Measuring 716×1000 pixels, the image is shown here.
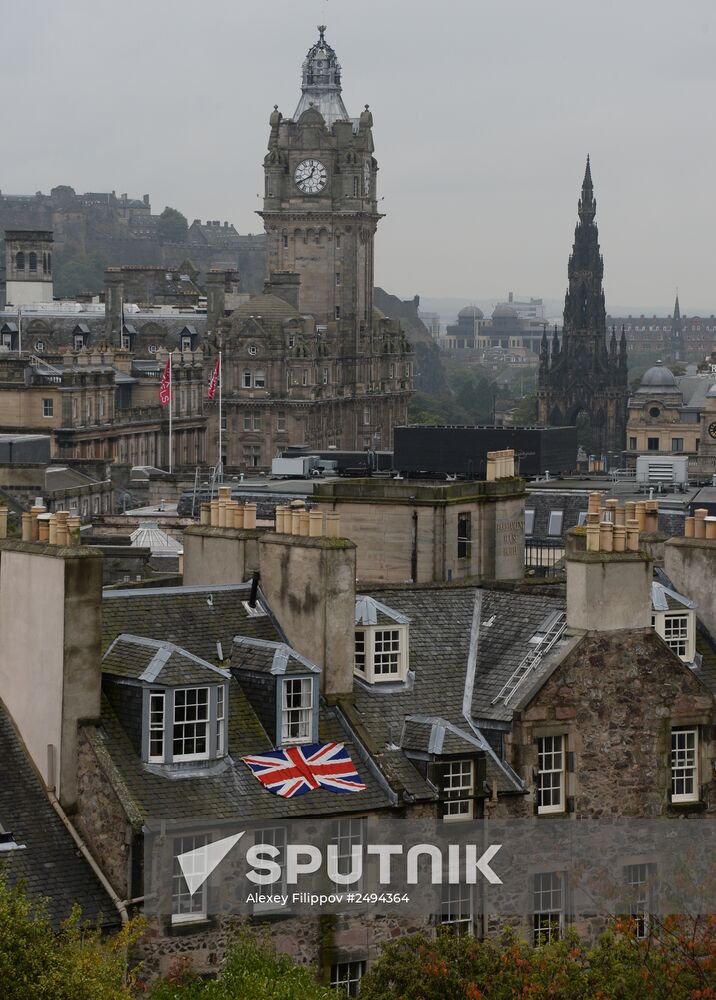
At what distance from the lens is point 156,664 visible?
38.8m

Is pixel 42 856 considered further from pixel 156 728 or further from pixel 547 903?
pixel 547 903

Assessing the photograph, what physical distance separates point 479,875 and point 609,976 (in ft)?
14.7

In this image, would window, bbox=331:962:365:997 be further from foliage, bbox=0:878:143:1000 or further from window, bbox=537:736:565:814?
foliage, bbox=0:878:143:1000

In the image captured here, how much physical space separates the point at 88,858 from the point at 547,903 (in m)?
7.21

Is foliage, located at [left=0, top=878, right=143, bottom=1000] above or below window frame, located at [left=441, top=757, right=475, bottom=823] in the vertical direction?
below

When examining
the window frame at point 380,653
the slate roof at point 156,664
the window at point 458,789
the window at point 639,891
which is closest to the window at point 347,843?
the window at point 458,789

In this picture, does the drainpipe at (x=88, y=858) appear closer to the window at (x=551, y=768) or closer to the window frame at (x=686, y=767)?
the window at (x=551, y=768)

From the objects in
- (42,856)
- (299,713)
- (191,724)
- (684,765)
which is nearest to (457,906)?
(299,713)

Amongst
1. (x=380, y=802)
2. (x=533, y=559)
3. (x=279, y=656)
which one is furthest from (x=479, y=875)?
(x=533, y=559)

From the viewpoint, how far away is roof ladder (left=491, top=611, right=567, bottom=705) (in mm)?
42188

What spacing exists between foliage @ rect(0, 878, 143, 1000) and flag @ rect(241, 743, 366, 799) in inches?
185

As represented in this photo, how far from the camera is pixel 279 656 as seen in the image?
40.5 meters

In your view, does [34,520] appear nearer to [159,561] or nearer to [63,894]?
[63,894]

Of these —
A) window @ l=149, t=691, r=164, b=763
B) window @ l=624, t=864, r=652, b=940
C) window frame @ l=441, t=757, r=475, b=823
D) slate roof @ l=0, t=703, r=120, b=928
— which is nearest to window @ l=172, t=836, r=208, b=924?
slate roof @ l=0, t=703, r=120, b=928
